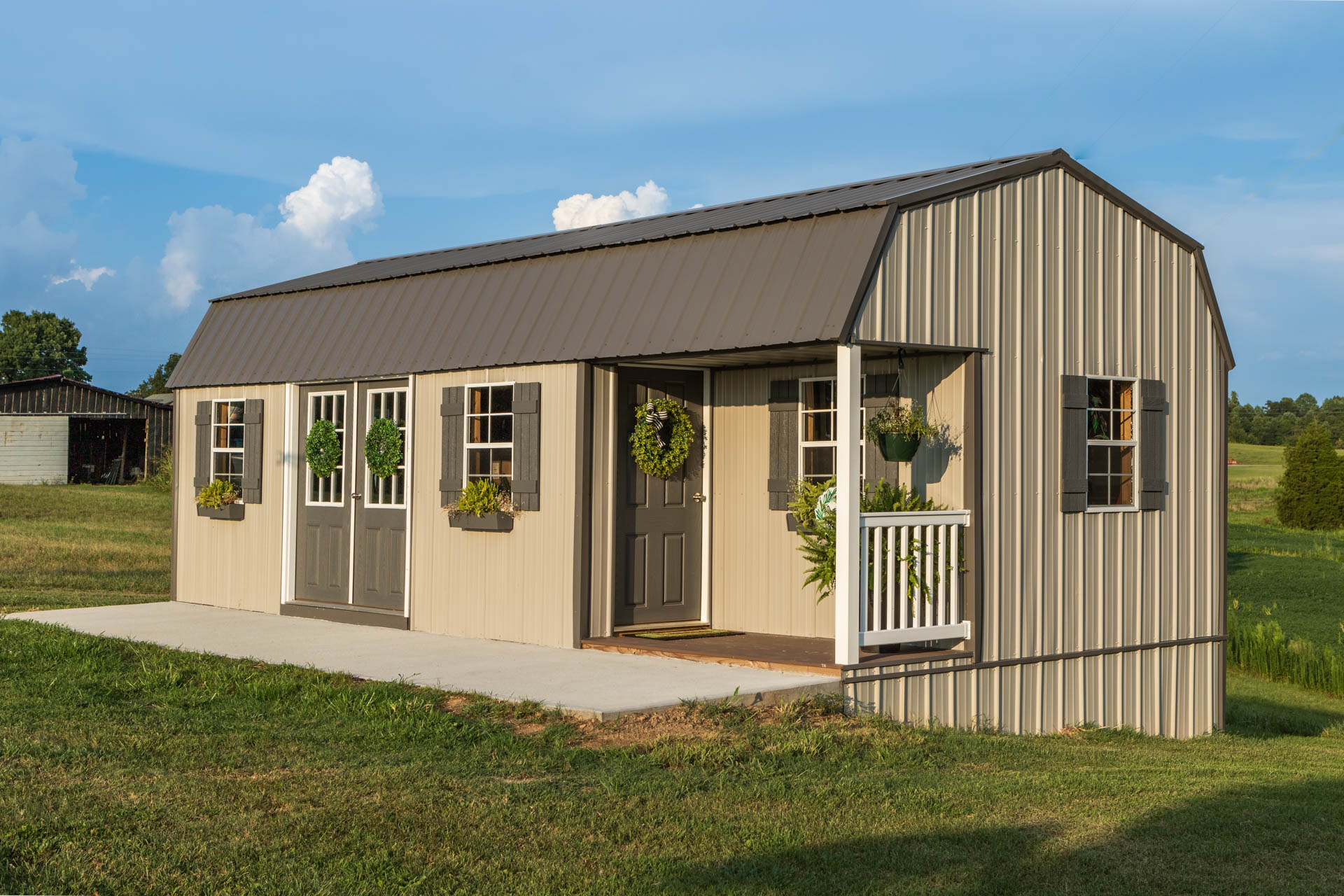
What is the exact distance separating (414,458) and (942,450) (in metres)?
4.46

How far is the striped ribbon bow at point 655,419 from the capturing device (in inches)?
389

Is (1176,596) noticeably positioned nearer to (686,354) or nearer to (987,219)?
(987,219)

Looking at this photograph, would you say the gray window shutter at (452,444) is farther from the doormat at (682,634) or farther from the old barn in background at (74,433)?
the old barn in background at (74,433)

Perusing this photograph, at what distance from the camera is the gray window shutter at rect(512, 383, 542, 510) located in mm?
9883

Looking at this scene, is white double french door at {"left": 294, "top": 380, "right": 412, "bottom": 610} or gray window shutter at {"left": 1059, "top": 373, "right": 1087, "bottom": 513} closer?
gray window shutter at {"left": 1059, "top": 373, "right": 1087, "bottom": 513}

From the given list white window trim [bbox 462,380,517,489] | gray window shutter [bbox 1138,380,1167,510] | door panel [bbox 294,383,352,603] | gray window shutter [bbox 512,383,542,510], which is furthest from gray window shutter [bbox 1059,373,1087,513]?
door panel [bbox 294,383,352,603]

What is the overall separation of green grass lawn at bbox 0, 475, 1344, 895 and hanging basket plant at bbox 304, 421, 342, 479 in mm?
3266

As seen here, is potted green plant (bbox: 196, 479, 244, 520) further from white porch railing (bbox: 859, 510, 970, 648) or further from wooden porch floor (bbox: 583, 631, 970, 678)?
white porch railing (bbox: 859, 510, 970, 648)

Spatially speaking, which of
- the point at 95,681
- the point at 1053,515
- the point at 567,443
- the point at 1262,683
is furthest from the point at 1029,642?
Result: the point at 1262,683

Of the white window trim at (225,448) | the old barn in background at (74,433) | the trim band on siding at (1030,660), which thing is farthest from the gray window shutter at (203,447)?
the old barn in background at (74,433)

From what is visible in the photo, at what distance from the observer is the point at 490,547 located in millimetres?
10242

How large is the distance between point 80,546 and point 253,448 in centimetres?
942

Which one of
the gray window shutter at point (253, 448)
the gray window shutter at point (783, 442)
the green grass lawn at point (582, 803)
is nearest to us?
the green grass lawn at point (582, 803)

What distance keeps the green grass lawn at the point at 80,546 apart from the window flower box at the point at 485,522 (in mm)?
5167
